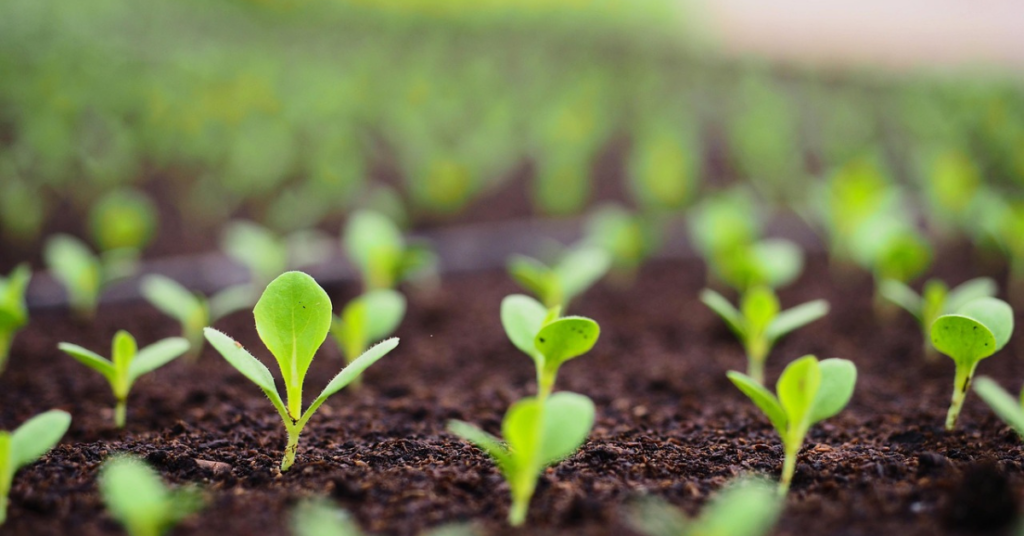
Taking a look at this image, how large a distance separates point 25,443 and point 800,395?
1.05m

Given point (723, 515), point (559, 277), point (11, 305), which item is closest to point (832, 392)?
point (723, 515)

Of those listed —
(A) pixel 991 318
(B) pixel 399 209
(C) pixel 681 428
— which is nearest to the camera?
(A) pixel 991 318

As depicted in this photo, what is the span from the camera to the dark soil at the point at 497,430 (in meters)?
1.05

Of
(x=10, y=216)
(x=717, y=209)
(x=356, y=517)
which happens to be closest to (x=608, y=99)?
(x=717, y=209)

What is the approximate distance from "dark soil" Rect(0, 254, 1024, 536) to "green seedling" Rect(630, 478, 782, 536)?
28mm

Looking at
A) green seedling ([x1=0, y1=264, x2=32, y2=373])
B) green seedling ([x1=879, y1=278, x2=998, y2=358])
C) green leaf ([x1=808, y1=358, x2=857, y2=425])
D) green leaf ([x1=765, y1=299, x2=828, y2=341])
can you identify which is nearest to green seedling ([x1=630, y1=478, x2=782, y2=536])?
green leaf ([x1=808, y1=358, x2=857, y2=425])

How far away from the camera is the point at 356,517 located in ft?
3.43

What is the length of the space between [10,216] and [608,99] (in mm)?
3950

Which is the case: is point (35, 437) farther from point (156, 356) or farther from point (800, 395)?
point (800, 395)

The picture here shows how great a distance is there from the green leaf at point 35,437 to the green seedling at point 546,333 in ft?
2.13

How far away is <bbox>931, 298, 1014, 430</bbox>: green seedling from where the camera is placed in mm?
1200

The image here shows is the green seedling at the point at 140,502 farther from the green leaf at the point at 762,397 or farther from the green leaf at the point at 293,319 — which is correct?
the green leaf at the point at 762,397

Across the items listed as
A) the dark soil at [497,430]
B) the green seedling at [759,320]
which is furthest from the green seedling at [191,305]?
the green seedling at [759,320]

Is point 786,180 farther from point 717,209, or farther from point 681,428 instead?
point 681,428
